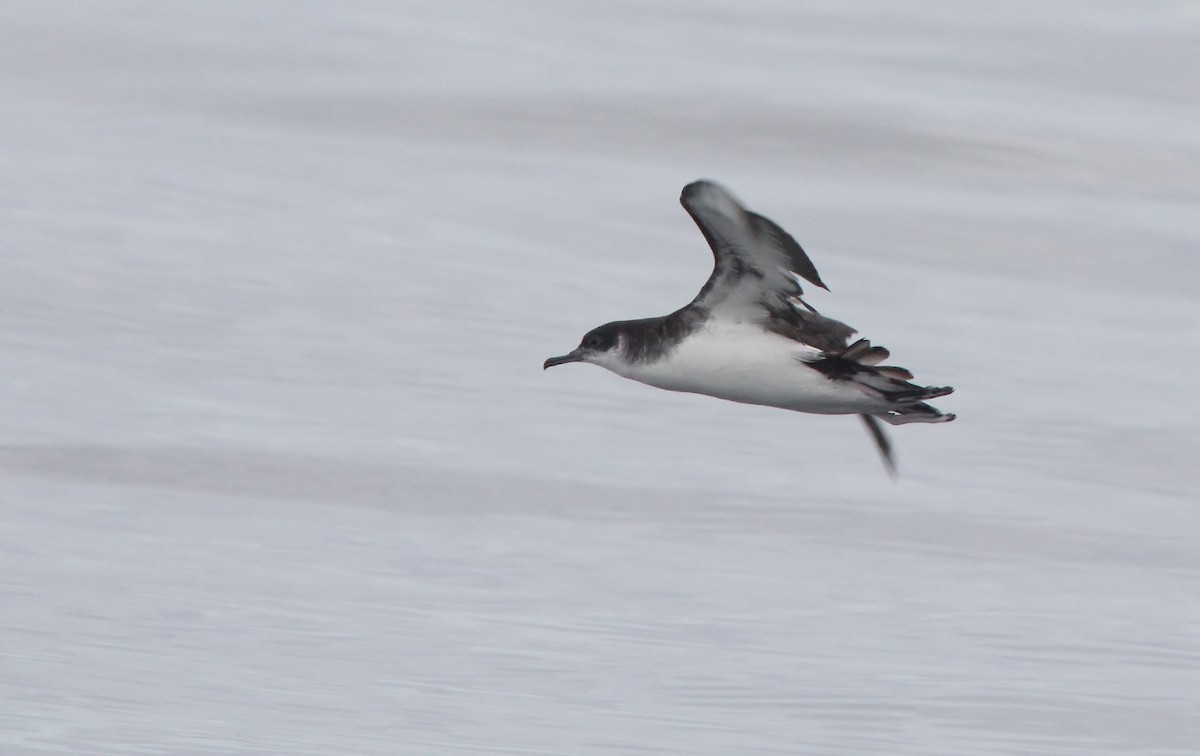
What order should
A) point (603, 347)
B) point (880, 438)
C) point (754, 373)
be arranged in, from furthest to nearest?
point (880, 438)
point (603, 347)
point (754, 373)

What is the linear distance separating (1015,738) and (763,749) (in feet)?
4.53

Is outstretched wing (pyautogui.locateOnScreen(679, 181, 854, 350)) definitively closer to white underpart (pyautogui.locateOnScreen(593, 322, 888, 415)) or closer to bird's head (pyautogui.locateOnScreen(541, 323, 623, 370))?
white underpart (pyautogui.locateOnScreen(593, 322, 888, 415))

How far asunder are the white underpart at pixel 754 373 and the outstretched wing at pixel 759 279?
0.07 m

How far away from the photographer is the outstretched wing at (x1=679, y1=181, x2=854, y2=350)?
822 cm

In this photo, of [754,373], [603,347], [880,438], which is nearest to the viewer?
[754,373]

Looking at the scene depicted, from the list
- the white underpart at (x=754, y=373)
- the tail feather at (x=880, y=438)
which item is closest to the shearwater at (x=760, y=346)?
the white underpart at (x=754, y=373)

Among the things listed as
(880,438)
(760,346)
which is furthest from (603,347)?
(880,438)

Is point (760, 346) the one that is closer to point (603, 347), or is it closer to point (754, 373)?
point (754, 373)

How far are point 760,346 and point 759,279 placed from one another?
0.25 meters

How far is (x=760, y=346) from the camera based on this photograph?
8.60 m

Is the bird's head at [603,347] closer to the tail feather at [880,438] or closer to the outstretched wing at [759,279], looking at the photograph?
the outstretched wing at [759,279]

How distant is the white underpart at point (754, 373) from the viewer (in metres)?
8.40

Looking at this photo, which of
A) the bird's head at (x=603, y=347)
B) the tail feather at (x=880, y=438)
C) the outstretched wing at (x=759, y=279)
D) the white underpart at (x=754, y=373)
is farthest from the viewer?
the tail feather at (x=880, y=438)

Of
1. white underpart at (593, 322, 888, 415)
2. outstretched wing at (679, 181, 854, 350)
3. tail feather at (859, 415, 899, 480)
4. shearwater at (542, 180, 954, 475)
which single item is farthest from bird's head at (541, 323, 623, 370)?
tail feather at (859, 415, 899, 480)
